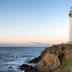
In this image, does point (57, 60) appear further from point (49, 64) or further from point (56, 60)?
point (49, 64)

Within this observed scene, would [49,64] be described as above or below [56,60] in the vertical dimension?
below

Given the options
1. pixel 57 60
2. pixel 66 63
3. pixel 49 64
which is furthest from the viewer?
pixel 49 64

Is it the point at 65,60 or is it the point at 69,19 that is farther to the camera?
the point at 69,19

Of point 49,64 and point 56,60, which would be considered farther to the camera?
point 49,64

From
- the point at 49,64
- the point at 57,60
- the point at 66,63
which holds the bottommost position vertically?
the point at 49,64

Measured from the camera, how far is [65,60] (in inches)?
1927

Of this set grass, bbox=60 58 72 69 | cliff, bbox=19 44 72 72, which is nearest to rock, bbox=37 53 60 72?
cliff, bbox=19 44 72 72

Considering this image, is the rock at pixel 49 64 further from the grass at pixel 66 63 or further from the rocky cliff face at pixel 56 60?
the grass at pixel 66 63

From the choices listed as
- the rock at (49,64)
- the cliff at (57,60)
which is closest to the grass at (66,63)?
the cliff at (57,60)

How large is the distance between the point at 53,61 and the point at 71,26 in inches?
481

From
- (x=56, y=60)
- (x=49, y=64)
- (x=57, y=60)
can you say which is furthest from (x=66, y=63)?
(x=49, y=64)

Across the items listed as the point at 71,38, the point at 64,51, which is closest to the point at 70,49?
the point at 64,51

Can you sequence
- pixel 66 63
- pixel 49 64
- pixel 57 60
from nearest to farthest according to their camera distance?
1. pixel 66 63
2. pixel 57 60
3. pixel 49 64

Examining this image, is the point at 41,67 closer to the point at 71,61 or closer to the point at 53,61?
the point at 53,61
